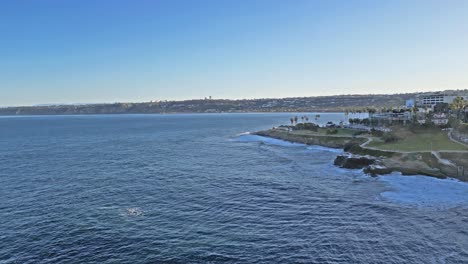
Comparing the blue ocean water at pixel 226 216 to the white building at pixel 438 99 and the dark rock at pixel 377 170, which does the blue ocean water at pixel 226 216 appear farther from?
the white building at pixel 438 99

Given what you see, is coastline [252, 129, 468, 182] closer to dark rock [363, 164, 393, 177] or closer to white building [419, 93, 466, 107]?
dark rock [363, 164, 393, 177]

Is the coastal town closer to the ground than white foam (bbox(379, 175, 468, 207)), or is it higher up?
higher up

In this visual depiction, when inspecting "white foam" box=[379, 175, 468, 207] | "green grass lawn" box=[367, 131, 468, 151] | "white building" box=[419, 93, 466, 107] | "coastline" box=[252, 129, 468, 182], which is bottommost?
"white foam" box=[379, 175, 468, 207]

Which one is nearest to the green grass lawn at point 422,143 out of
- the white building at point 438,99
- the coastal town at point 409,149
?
the coastal town at point 409,149

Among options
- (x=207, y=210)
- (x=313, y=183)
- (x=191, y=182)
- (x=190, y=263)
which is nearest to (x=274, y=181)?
(x=313, y=183)

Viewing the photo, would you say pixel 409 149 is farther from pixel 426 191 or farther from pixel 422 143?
pixel 426 191

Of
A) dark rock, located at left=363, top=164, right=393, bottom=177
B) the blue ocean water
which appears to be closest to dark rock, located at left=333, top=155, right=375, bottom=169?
the blue ocean water
